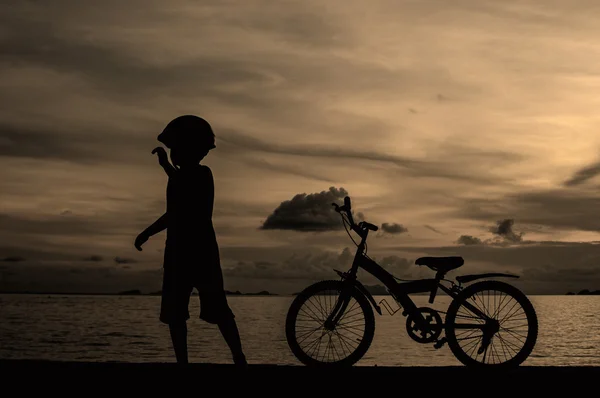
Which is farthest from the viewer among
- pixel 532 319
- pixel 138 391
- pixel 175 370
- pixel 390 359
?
pixel 390 359

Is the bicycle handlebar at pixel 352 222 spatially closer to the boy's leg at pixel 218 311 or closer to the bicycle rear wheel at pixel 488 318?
the bicycle rear wheel at pixel 488 318

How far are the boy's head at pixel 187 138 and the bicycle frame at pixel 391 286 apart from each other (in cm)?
256

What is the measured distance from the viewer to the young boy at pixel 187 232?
23.7 feet

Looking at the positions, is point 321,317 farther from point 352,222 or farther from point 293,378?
point 293,378

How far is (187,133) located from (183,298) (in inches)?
61.5

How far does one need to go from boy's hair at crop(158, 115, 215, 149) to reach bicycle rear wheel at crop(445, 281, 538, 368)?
3634 millimetres

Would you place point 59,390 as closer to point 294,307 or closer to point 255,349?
point 294,307

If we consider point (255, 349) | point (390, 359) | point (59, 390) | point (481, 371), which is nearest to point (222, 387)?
point (59, 390)

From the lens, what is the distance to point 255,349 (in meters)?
63.8

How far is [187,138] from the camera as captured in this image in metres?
7.29

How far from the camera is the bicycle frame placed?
909cm

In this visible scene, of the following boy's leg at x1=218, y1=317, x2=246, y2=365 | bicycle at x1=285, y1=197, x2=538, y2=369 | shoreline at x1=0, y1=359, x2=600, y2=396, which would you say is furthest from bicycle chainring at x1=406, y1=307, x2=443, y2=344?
boy's leg at x1=218, y1=317, x2=246, y2=365

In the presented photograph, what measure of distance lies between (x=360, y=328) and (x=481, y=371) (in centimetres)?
158

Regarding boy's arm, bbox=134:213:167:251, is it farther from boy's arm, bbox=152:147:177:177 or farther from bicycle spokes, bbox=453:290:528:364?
bicycle spokes, bbox=453:290:528:364
